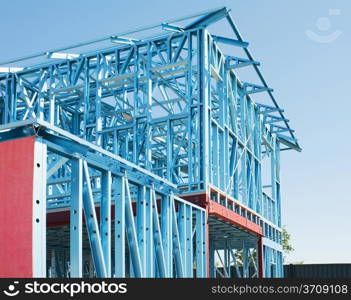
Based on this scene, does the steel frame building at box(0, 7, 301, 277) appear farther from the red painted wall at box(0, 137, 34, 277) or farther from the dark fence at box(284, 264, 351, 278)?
the dark fence at box(284, 264, 351, 278)

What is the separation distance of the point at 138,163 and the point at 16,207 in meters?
13.0

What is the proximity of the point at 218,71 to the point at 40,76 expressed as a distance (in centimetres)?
746

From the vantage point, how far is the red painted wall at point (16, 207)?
9.06m

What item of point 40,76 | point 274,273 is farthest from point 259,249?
point 40,76

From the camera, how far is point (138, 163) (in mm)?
22156

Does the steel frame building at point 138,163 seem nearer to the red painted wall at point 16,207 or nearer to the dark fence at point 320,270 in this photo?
the red painted wall at point 16,207

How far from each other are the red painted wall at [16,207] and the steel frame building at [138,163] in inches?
0.6

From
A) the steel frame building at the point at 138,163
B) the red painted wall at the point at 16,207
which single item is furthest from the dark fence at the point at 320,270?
the red painted wall at the point at 16,207

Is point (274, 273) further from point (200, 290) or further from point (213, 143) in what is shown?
point (200, 290)

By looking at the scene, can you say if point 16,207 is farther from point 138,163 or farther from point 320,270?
point 320,270

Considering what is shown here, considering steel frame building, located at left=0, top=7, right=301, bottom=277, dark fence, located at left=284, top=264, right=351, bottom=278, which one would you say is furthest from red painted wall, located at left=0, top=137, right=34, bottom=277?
dark fence, located at left=284, top=264, right=351, bottom=278

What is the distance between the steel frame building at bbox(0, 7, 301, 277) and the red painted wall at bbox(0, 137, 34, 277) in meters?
0.02

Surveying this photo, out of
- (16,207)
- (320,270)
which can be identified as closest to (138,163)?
(16,207)

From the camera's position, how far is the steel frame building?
9.51m
